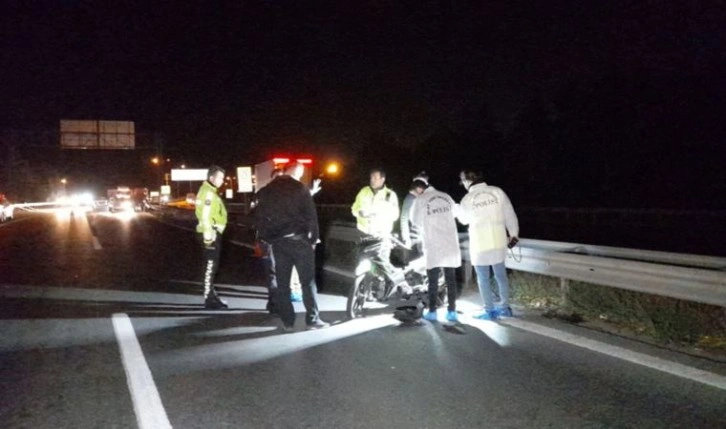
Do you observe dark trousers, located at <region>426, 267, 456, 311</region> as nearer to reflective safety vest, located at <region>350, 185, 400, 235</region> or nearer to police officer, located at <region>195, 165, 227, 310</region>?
reflective safety vest, located at <region>350, 185, 400, 235</region>

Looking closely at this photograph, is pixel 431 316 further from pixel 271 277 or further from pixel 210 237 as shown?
pixel 210 237

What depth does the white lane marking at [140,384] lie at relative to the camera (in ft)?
18.1

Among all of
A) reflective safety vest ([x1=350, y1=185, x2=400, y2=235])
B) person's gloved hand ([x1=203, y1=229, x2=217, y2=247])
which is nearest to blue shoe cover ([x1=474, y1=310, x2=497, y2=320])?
reflective safety vest ([x1=350, y1=185, x2=400, y2=235])

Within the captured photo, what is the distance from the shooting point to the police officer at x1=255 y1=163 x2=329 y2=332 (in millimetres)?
8648

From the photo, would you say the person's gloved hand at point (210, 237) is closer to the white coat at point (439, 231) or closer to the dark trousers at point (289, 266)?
the dark trousers at point (289, 266)

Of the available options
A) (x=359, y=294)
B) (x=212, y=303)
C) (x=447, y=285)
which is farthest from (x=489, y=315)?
(x=212, y=303)

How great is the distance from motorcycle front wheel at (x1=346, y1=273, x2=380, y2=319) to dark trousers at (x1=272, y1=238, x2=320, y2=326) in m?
0.67

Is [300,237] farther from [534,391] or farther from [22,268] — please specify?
[22,268]

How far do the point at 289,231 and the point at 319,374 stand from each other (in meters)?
2.28

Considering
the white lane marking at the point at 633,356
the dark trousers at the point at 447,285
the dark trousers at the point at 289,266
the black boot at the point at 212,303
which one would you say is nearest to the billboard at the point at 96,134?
the black boot at the point at 212,303

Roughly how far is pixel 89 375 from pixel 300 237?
278cm

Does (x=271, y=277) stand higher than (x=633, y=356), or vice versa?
(x=271, y=277)

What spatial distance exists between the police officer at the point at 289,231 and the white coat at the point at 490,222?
195cm

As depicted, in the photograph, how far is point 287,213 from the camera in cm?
863
